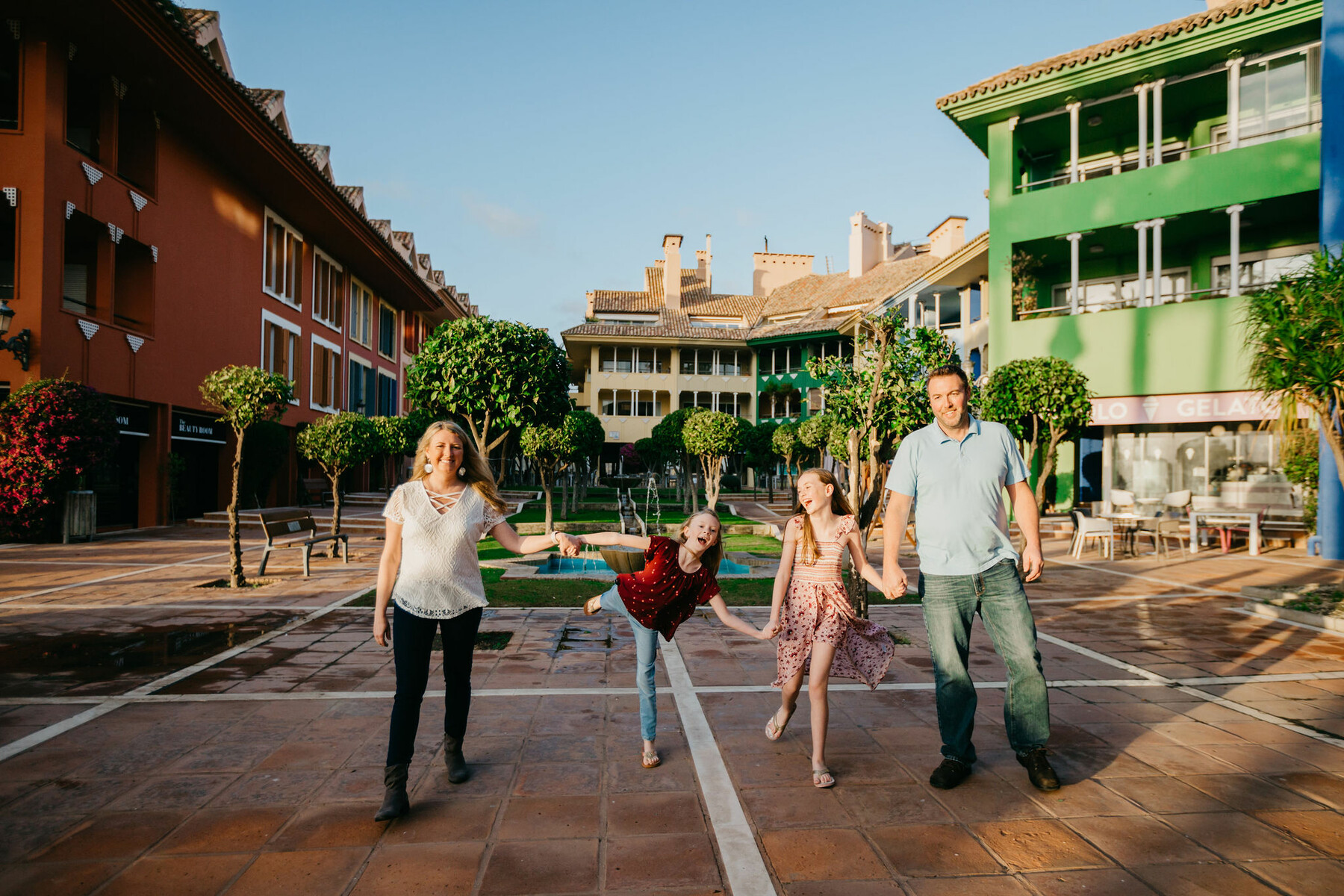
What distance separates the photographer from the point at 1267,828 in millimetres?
3205

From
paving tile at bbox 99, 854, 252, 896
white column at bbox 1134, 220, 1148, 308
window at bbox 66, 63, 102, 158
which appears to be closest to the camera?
paving tile at bbox 99, 854, 252, 896

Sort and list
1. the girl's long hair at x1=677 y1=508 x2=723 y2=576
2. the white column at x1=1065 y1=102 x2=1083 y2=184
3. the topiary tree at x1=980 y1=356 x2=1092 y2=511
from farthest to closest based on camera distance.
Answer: the white column at x1=1065 y1=102 x2=1083 y2=184 < the topiary tree at x1=980 y1=356 x2=1092 y2=511 < the girl's long hair at x1=677 y1=508 x2=723 y2=576

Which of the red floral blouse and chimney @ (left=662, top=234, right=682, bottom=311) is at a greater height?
chimney @ (left=662, top=234, right=682, bottom=311)

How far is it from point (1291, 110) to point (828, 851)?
844 inches

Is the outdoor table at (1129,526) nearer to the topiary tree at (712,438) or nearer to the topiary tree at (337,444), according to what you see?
the topiary tree at (712,438)

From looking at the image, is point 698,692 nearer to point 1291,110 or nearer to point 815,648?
point 815,648

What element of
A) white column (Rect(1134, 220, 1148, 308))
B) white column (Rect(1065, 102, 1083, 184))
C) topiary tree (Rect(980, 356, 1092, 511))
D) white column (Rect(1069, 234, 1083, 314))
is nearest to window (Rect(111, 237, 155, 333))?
topiary tree (Rect(980, 356, 1092, 511))

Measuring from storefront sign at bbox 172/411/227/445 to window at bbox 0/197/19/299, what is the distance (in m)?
4.23

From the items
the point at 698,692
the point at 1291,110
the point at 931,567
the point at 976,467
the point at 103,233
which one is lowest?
the point at 698,692

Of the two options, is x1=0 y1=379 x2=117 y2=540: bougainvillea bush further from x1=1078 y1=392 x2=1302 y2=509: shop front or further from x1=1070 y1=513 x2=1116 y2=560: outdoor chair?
x1=1078 y1=392 x2=1302 y2=509: shop front

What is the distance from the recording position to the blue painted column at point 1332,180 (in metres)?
13.0

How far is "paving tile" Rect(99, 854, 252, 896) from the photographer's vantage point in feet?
8.84

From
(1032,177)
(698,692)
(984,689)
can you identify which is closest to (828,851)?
(698,692)

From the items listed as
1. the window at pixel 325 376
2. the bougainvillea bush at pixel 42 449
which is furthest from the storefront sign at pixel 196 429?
the window at pixel 325 376
